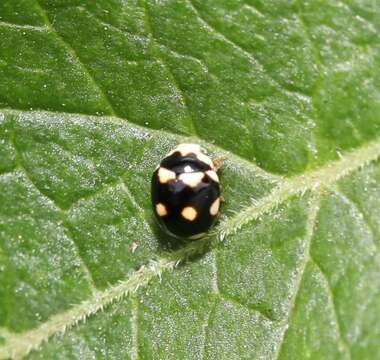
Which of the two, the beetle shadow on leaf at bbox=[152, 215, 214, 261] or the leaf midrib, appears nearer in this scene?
the leaf midrib

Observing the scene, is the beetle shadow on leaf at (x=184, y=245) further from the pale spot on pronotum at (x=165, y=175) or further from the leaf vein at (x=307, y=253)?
the leaf vein at (x=307, y=253)

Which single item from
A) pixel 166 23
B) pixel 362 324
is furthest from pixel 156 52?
pixel 362 324

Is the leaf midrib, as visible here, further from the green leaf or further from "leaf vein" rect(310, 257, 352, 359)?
"leaf vein" rect(310, 257, 352, 359)

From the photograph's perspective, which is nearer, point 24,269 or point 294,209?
point 24,269

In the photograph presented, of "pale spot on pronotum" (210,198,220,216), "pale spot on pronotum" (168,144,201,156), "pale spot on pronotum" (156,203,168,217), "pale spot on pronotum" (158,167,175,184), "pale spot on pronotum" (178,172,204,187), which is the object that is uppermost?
"pale spot on pronotum" (168,144,201,156)

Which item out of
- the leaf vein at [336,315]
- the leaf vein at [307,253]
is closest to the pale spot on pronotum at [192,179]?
the leaf vein at [307,253]

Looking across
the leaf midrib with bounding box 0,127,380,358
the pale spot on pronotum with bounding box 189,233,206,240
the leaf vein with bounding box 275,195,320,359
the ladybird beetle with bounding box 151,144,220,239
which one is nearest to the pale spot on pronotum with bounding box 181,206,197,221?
the ladybird beetle with bounding box 151,144,220,239

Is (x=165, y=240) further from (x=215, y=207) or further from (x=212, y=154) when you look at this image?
(x=212, y=154)

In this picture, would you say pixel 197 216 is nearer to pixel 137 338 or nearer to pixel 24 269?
pixel 137 338
